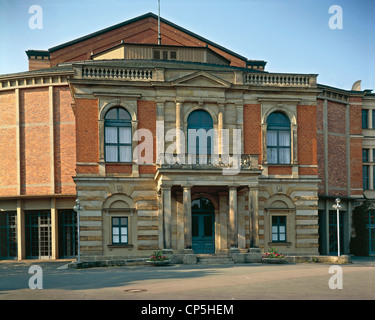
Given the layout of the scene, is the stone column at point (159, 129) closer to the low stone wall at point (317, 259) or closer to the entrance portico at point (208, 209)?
the entrance portico at point (208, 209)

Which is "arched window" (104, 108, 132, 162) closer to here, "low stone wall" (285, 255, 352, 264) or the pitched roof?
"low stone wall" (285, 255, 352, 264)

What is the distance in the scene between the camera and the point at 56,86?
3853 centimetres

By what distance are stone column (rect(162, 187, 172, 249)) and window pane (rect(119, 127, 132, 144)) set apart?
4.69 m

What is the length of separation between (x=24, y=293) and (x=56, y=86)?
81.5 ft

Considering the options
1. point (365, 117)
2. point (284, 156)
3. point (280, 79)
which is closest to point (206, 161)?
point (284, 156)

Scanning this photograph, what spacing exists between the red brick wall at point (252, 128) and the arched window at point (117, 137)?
731cm

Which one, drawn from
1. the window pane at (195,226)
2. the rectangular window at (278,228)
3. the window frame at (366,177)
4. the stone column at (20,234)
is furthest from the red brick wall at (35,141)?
the window frame at (366,177)

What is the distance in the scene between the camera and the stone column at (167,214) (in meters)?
28.3

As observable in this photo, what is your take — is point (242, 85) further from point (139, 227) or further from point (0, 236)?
point (0, 236)

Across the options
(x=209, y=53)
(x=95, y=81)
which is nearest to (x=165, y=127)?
(x=95, y=81)

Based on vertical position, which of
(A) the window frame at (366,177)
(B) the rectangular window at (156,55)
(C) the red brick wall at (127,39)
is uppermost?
(C) the red brick wall at (127,39)

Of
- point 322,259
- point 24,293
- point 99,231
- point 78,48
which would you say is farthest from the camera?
point 78,48
